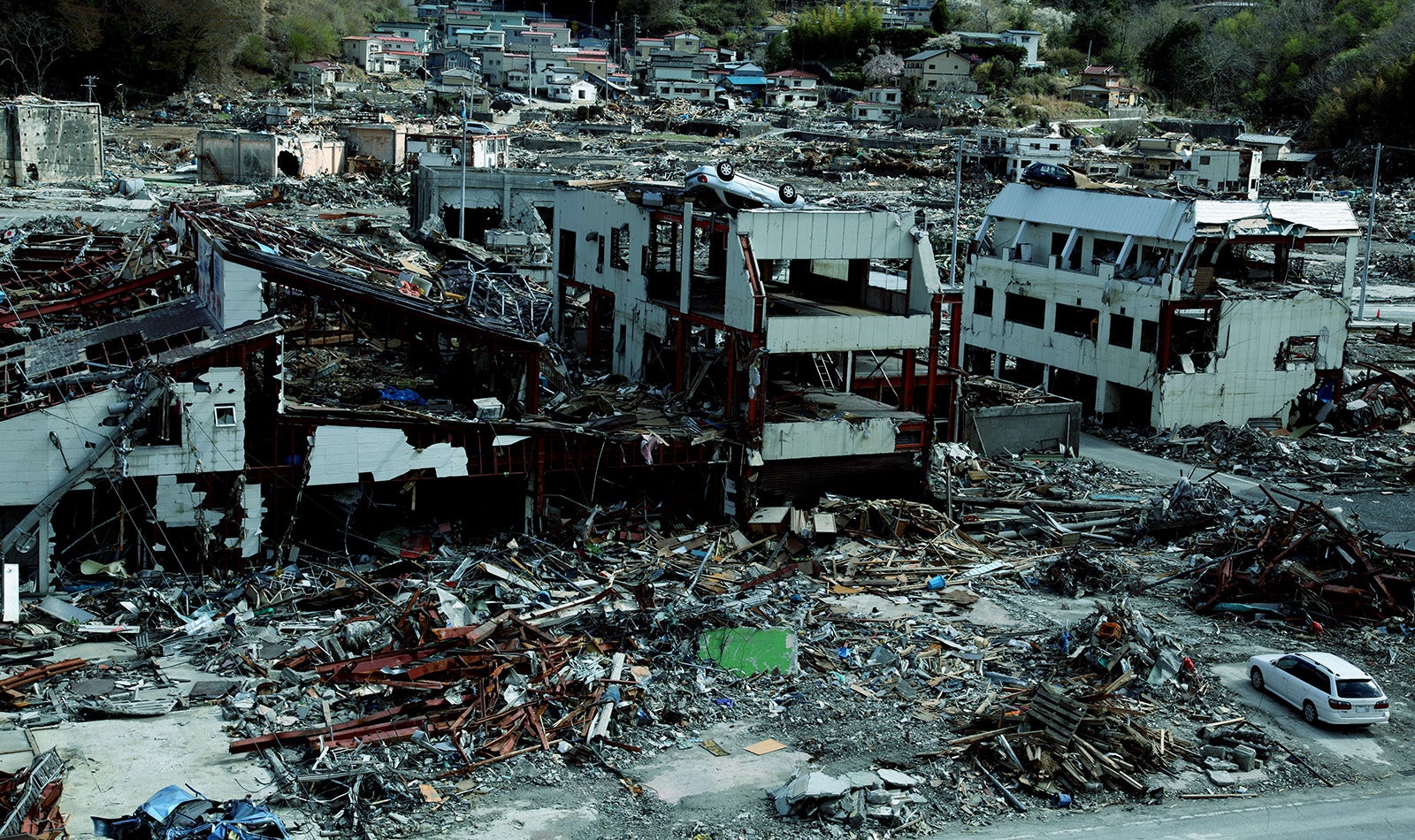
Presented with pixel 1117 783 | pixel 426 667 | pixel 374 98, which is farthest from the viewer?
pixel 374 98

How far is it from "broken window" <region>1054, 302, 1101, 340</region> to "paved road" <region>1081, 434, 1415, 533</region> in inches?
203

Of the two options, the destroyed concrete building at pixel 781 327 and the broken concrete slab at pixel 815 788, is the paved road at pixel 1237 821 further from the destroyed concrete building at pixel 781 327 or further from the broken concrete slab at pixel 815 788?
the destroyed concrete building at pixel 781 327

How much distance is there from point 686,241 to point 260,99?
347ft

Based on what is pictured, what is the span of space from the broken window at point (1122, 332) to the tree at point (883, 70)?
11951 cm

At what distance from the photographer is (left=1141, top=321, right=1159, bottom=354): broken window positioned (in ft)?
131

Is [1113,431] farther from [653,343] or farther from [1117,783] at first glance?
[1117,783]

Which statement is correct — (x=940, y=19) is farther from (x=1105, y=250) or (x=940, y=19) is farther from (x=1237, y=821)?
(x=1237, y=821)

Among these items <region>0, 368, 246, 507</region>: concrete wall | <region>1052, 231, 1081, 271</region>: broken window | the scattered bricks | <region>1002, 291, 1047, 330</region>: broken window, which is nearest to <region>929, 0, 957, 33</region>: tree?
<region>1052, 231, 1081, 271</region>: broken window

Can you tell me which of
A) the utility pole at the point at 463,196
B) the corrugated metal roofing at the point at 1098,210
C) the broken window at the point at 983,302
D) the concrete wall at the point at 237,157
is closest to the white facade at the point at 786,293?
the corrugated metal roofing at the point at 1098,210

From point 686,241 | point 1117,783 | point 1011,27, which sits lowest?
point 1117,783

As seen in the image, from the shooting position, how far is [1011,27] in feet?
577

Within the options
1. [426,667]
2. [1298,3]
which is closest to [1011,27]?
[1298,3]

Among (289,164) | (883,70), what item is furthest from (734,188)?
(883,70)

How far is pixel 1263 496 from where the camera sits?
1288 inches
